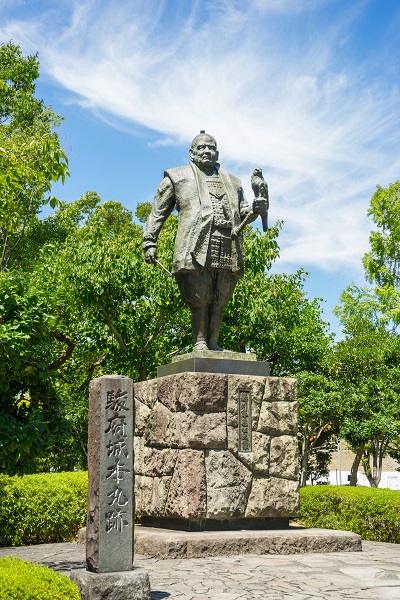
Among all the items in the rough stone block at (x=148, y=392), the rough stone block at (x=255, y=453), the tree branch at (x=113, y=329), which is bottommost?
the rough stone block at (x=255, y=453)

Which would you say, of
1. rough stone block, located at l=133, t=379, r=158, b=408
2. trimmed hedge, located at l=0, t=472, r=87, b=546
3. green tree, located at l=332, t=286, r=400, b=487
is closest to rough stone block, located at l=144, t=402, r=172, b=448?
rough stone block, located at l=133, t=379, r=158, b=408

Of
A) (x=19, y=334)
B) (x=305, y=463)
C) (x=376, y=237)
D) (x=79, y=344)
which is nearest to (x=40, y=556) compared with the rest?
(x=19, y=334)

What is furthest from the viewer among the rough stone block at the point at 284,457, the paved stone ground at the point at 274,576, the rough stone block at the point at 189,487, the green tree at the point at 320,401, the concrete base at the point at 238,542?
the green tree at the point at 320,401

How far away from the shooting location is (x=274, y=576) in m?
5.58

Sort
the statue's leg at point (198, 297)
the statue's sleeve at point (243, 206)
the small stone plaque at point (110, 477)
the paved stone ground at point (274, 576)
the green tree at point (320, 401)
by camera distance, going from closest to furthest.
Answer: the small stone plaque at point (110, 477)
the paved stone ground at point (274, 576)
the statue's leg at point (198, 297)
the statue's sleeve at point (243, 206)
the green tree at point (320, 401)

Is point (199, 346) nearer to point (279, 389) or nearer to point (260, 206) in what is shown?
point (279, 389)

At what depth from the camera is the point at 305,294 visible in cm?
2211

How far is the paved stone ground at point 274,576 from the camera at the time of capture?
493 cm

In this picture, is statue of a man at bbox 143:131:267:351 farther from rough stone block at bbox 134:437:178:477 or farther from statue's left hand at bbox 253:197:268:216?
rough stone block at bbox 134:437:178:477

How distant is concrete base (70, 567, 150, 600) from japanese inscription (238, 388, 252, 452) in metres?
2.74

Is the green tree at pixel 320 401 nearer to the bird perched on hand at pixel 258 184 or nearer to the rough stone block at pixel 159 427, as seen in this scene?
the rough stone block at pixel 159 427

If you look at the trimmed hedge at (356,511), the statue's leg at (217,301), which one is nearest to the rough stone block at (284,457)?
the statue's leg at (217,301)

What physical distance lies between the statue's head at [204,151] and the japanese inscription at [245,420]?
8.64ft

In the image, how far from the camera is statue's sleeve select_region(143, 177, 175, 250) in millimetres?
8031
